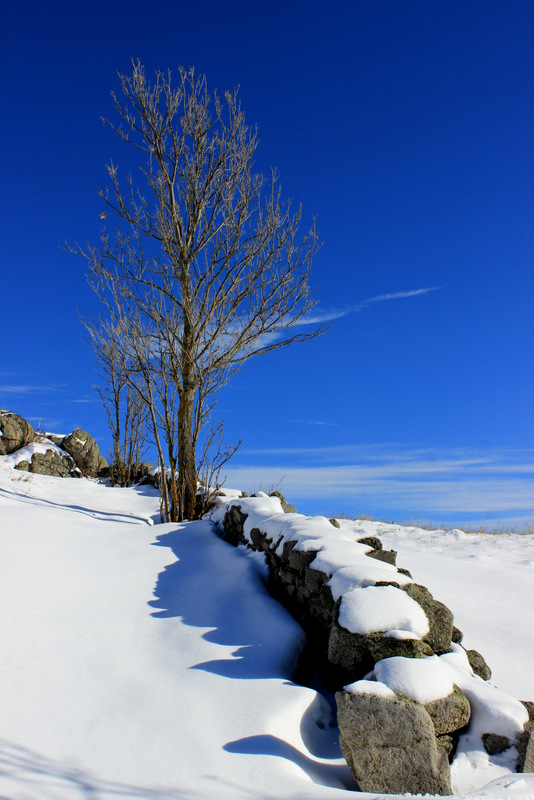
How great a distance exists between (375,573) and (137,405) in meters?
13.0

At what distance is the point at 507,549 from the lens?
9.06 meters

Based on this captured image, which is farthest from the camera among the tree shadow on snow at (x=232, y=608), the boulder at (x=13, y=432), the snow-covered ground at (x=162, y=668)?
the boulder at (x=13, y=432)

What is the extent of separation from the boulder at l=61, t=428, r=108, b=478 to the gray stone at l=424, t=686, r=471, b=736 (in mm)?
15319

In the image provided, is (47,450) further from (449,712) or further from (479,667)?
(449,712)

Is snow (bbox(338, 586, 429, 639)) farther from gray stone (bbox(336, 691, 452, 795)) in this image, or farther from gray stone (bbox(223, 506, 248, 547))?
gray stone (bbox(223, 506, 248, 547))

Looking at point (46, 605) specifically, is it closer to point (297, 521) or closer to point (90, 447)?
point (297, 521)

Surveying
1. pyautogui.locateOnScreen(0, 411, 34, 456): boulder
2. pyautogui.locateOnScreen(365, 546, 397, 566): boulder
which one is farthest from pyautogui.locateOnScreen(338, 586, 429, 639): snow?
pyautogui.locateOnScreen(0, 411, 34, 456): boulder

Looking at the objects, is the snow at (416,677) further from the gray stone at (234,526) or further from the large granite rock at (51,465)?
the large granite rock at (51,465)

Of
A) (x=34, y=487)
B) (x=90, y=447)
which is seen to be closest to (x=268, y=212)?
(x=34, y=487)

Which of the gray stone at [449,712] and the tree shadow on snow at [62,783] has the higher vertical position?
the gray stone at [449,712]

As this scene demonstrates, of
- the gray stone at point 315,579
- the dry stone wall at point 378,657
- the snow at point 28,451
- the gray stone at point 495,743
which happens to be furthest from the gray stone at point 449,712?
the snow at point 28,451

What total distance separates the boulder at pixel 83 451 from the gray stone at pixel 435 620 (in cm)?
1468

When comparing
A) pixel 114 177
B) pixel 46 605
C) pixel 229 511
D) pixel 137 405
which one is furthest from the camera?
pixel 137 405

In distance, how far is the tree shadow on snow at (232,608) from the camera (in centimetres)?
332
